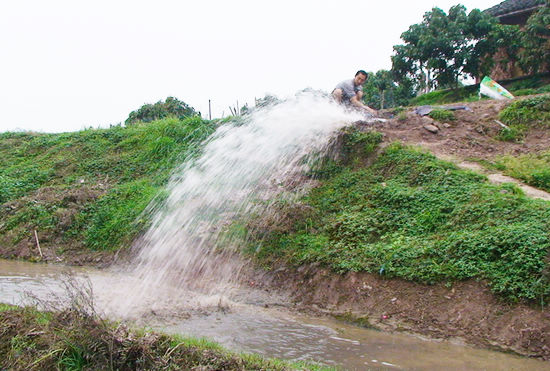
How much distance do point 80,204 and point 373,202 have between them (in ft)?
23.1

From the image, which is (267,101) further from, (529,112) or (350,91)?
(529,112)

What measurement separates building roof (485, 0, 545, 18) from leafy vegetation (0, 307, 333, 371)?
765 inches

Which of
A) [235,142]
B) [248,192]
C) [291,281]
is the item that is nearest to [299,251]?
[291,281]

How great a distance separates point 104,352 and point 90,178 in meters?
10.4

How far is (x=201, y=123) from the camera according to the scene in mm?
14719

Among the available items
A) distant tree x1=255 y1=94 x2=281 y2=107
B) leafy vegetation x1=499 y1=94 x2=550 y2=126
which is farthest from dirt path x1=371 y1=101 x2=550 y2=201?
distant tree x1=255 y1=94 x2=281 y2=107

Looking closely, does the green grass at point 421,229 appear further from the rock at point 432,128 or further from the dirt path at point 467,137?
the rock at point 432,128

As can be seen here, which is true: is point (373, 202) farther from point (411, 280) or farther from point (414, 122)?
point (414, 122)

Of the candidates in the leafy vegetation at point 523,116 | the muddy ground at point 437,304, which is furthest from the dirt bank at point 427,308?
the leafy vegetation at point 523,116

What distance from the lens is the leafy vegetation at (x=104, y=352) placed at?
4023 mm

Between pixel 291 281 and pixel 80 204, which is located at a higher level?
pixel 80 204

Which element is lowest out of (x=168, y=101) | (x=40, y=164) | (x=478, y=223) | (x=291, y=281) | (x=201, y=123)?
(x=291, y=281)

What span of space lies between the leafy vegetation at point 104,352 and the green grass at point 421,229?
2852 millimetres

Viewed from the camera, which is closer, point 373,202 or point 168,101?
point 373,202
